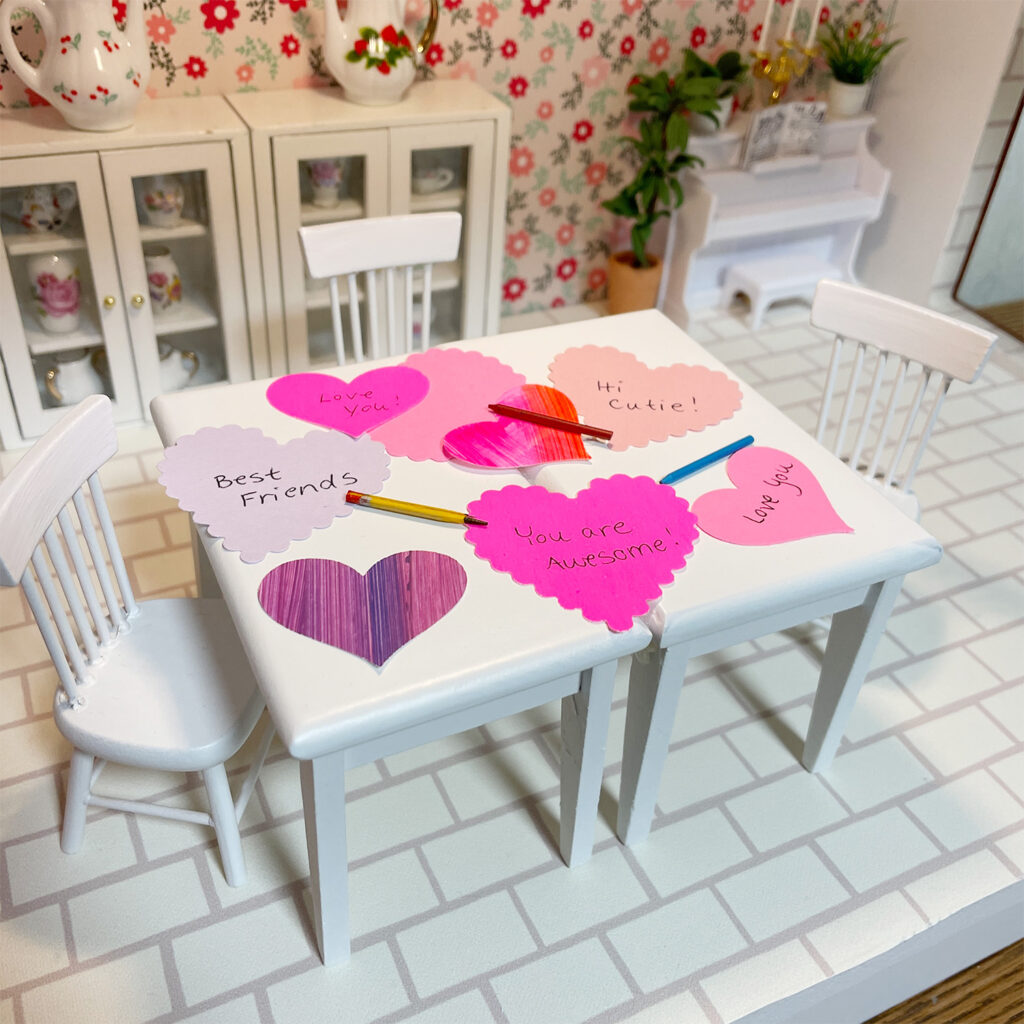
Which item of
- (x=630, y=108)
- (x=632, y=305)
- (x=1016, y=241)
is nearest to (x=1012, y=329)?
(x=1016, y=241)

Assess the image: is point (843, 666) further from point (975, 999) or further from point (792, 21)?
point (792, 21)

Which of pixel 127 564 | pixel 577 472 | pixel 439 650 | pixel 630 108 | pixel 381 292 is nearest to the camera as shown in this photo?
pixel 439 650

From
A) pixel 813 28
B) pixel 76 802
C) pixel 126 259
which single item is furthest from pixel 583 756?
pixel 813 28

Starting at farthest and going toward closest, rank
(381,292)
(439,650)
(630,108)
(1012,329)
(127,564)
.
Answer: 1. (1012,329)
2. (630,108)
3. (381,292)
4. (127,564)
5. (439,650)

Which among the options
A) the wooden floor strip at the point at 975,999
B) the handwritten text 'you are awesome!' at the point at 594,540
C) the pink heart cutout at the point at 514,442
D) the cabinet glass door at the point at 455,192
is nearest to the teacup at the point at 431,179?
the cabinet glass door at the point at 455,192

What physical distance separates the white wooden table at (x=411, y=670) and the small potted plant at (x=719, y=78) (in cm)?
204

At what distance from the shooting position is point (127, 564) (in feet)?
7.84

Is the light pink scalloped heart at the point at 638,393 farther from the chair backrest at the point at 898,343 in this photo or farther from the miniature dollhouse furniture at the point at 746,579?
the chair backrest at the point at 898,343

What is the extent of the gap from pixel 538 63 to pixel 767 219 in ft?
3.13

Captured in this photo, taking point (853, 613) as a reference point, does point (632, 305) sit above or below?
below

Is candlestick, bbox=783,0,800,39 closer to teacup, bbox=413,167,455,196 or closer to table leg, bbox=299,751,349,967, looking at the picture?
teacup, bbox=413,167,455,196

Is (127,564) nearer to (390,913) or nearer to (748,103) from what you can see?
(390,913)

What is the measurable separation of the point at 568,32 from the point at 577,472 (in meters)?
1.97

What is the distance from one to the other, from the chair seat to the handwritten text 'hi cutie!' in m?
0.28
